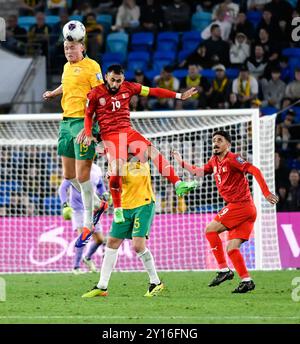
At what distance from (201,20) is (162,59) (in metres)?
1.36

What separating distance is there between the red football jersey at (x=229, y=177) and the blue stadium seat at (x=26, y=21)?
1259 centimetres

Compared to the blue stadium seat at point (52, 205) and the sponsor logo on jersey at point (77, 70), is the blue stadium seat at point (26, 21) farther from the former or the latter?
the sponsor logo on jersey at point (77, 70)

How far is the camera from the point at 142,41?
24.4m

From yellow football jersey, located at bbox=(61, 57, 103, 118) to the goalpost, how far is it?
385 cm

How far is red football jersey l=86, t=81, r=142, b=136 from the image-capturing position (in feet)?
43.1

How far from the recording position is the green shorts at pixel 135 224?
12.9m

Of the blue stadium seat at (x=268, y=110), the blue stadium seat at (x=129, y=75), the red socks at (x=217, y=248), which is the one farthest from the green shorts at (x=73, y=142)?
the blue stadium seat at (x=129, y=75)

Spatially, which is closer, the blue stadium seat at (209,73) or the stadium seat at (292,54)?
the blue stadium seat at (209,73)

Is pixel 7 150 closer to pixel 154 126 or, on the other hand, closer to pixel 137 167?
pixel 154 126

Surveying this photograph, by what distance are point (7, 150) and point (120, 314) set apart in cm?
935

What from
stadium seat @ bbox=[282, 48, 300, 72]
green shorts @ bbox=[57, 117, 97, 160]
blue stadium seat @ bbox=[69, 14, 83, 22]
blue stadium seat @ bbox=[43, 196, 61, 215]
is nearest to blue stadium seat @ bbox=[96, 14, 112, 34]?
blue stadium seat @ bbox=[69, 14, 83, 22]

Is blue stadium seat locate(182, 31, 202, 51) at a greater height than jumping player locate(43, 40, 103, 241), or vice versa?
blue stadium seat locate(182, 31, 202, 51)

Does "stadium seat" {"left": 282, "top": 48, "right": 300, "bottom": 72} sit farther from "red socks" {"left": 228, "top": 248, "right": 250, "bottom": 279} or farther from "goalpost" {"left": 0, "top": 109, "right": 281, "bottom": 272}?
"red socks" {"left": 228, "top": 248, "right": 250, "bottom": 279}

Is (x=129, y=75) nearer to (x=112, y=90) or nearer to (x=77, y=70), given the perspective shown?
(x=77, y=70)
